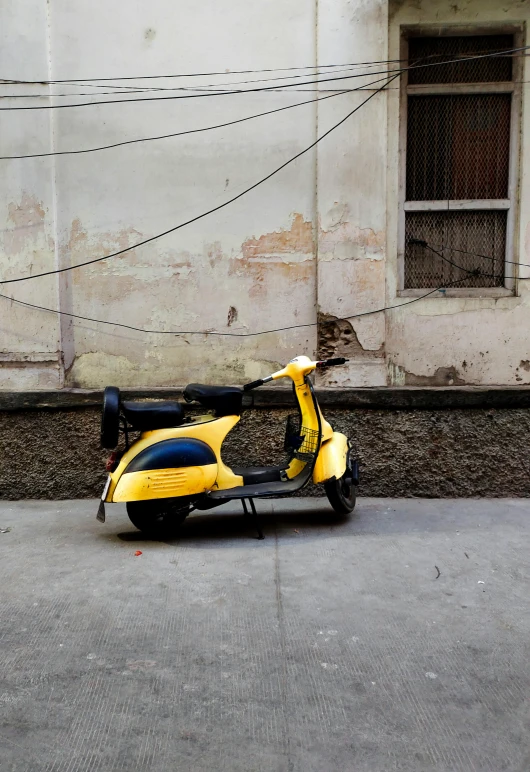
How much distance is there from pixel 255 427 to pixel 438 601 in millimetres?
2501

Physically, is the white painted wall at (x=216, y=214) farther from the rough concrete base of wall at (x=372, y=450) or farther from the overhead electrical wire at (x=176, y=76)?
the rough concrete base of wall at (x=372, y=450)

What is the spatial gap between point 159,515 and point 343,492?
135 cm

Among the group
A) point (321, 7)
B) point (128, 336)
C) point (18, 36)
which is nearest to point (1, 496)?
point (128, 336)

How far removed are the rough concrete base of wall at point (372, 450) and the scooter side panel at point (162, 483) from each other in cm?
123

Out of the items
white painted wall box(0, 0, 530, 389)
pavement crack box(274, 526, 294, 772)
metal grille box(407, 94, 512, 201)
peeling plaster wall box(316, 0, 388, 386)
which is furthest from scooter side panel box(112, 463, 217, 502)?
metal grille box(407, 94, 512, 201)

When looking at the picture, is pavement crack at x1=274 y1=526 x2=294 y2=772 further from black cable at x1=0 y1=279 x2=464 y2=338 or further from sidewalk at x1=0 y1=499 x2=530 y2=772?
black cable at x1=0 y1=279 x2=464 y2=338

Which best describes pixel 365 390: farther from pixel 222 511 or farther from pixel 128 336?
pixel 128 336

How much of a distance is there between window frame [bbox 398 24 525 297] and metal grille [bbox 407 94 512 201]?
0.05 m

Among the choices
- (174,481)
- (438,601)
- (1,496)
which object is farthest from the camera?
(1,496)

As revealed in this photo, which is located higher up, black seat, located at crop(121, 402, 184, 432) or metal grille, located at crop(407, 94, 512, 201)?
metal grille, located at crop(407, 94, 512, 201)

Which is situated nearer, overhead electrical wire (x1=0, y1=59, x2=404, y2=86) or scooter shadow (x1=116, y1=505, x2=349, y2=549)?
scooter shadow (x1=116, y1=505, x2=349, y2=549)

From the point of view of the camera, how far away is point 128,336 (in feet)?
20.0

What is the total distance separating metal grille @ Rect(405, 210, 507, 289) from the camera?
607 centimetres

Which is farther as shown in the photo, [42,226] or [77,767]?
[42,226]
